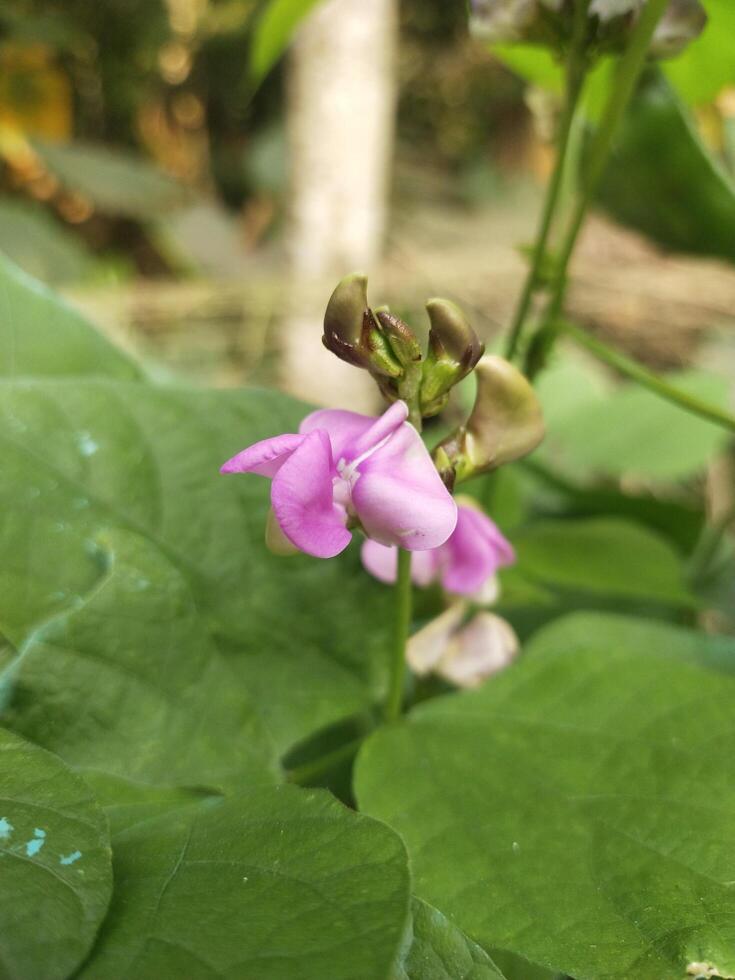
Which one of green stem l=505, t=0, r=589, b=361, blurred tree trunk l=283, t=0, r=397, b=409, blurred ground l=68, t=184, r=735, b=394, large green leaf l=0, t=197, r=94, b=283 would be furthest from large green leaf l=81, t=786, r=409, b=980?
large green leaf l=0, t=197, r=94, b=283

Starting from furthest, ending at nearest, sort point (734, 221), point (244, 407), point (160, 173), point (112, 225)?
point (112, 225)
point (160, 173)
point (734, 221)
point (244, 407)

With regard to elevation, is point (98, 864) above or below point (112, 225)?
above

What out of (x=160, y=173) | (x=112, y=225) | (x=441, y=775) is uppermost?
(x=441, y=775)

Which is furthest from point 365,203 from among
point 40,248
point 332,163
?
point 40,248

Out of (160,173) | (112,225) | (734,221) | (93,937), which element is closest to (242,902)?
(93,937)

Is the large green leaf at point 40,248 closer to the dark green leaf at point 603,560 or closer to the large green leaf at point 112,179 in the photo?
the large green leaf at point 112,179

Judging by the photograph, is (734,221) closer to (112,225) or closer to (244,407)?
(244,407)
